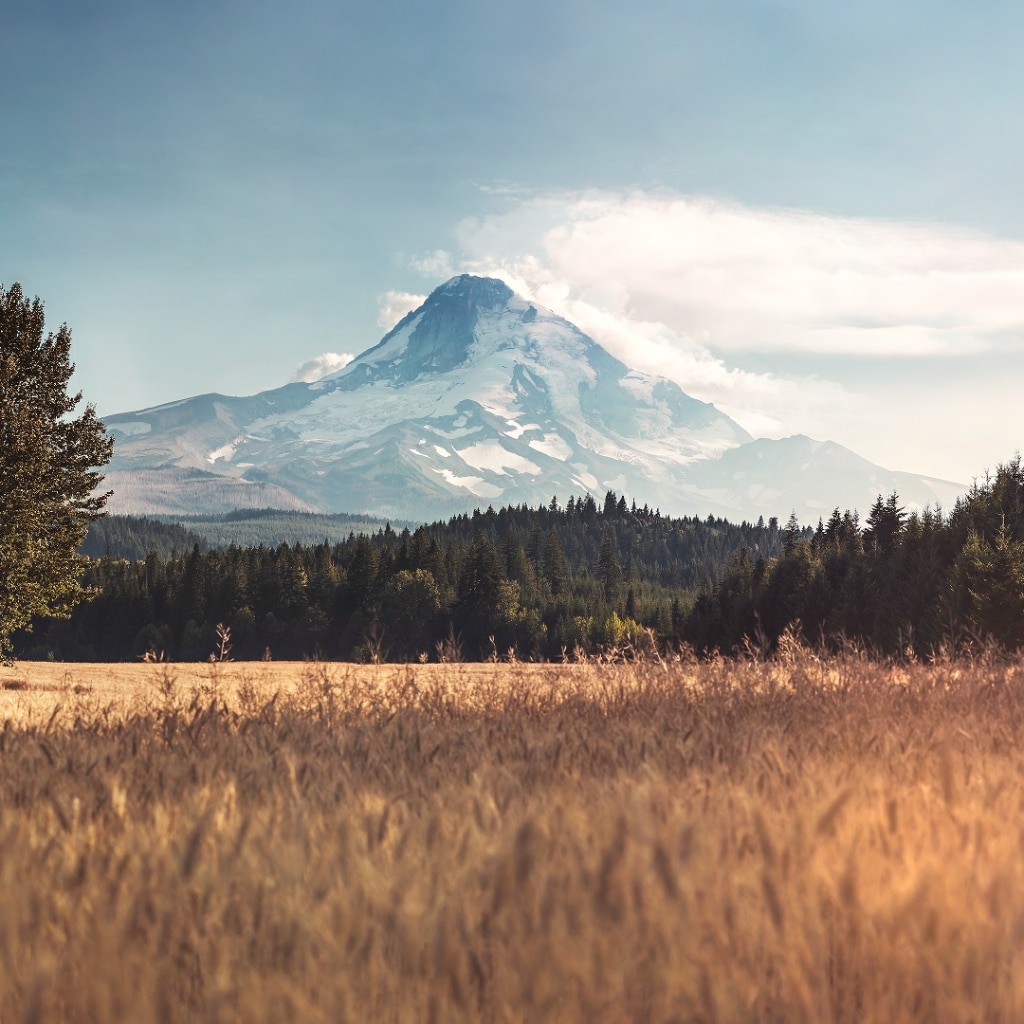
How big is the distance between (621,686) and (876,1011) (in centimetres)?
595

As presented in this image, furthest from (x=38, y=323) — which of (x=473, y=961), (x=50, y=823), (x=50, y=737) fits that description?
(x=473, y=961)

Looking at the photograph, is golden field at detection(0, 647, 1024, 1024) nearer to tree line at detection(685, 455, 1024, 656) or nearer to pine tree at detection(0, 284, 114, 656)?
pine tree at detection(0, 284, 114, 656)

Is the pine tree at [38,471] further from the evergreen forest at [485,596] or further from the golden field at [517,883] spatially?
the evergreen forest at [485,596]

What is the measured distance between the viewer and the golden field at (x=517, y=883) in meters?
2.42

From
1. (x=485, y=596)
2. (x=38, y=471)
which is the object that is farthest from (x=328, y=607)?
(x=38, y=471)

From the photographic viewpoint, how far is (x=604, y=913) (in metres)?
2.68

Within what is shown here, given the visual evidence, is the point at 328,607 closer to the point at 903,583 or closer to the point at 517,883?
the point at 903,583

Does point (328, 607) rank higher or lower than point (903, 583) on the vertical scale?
lower

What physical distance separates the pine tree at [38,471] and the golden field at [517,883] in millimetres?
25873

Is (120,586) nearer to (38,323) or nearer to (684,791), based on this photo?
(38,323)

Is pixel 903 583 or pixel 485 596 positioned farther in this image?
pixel 485 596

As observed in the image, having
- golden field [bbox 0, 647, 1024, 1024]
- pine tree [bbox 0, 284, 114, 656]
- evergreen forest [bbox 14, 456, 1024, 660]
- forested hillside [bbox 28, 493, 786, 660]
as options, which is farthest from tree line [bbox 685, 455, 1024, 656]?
forested hillside [bbox 28, 493, 786, 660]

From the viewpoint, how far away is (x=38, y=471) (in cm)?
2770

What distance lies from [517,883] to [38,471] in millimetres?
28927
